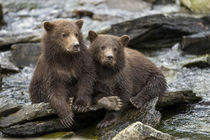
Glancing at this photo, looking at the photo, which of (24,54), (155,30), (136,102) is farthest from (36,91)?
(155,30)

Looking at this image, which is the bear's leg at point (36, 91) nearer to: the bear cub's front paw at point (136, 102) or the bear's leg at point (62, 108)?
the bear's leg at point (62, 108)

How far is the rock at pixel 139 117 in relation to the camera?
805 cm

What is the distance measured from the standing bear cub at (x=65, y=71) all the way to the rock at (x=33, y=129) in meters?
0.25

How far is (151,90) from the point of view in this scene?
9.12m

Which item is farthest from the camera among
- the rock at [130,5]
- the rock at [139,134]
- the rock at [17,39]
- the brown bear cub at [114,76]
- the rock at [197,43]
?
the rock at [130,5]

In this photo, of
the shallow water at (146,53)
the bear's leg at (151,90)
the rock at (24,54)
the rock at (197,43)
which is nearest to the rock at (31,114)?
the bear's leg at (151,90)

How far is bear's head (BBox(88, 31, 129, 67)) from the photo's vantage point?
8.27 metres

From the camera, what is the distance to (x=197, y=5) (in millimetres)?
17734

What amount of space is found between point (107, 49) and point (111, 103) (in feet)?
3.58

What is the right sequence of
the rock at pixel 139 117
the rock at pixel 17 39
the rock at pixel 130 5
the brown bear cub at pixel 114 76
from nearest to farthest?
the rock at pixel 139 117 → the brown bear cub at pixel 114 76 → the rock at pixel 17 39 → the rock at pixel 130 5

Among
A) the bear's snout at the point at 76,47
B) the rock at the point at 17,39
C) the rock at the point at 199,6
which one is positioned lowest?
the rock at the point at 17,39

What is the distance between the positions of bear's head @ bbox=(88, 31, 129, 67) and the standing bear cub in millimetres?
289

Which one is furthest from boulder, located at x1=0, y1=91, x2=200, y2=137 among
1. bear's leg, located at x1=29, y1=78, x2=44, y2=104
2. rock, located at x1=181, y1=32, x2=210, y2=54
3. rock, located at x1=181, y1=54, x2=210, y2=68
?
rock, located at x1=181, y1=32, x2=210, y2=54

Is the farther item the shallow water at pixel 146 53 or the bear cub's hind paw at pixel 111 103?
the shallow water at pixel 146 53
